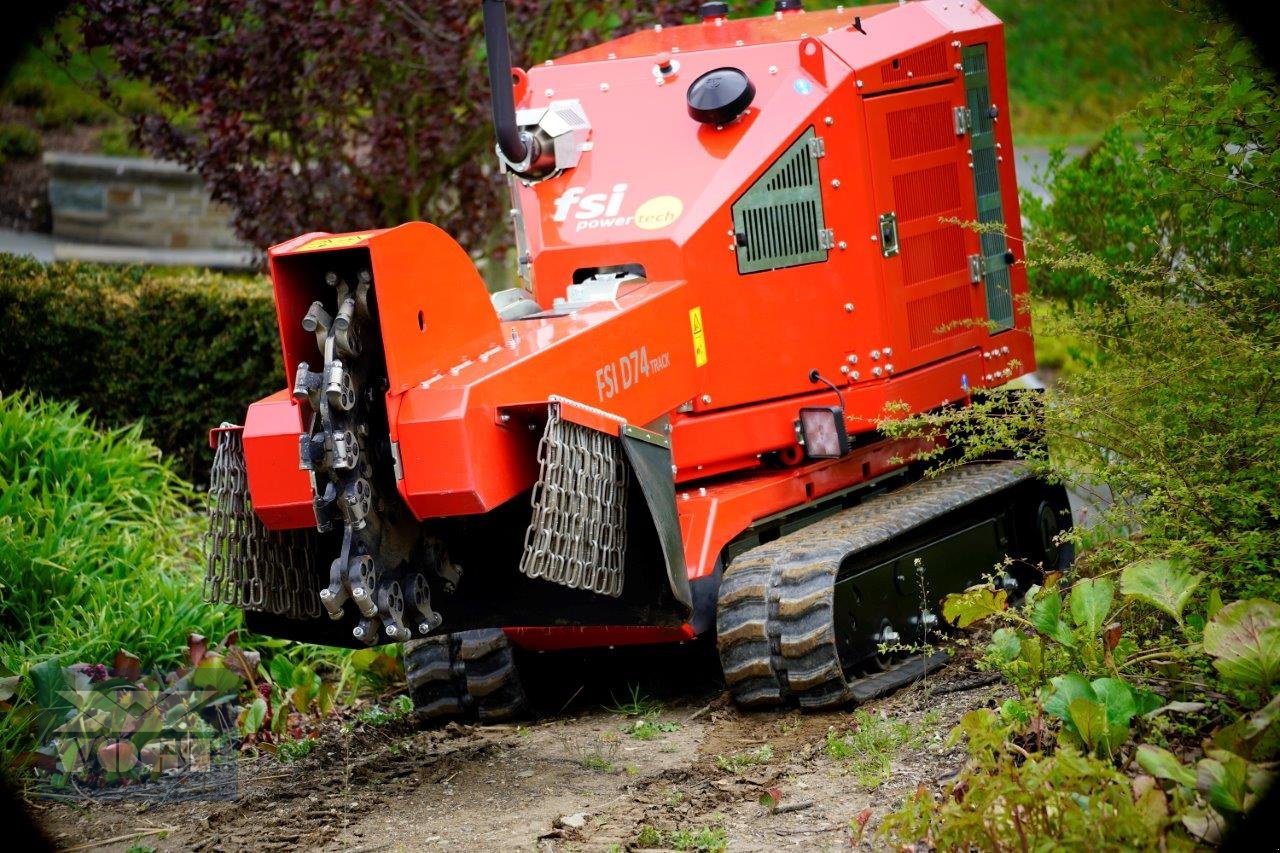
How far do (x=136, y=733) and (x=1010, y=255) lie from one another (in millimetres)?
4689

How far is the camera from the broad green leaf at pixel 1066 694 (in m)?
4.97

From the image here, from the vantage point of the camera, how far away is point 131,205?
16094 mm

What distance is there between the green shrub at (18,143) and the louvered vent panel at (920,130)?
40.5 feet

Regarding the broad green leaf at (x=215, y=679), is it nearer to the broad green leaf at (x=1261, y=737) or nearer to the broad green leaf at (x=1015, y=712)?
the broad green leaf at (x=1015, y=712)

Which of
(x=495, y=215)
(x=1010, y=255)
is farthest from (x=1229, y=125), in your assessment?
(x=495, y=215)

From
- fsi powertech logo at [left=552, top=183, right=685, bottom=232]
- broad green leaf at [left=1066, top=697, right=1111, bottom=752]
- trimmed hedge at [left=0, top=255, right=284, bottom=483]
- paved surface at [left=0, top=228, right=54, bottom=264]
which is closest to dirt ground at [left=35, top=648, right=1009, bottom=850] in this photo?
broad green leaf at [left=1066, top=697, right=1111, bottom=752]

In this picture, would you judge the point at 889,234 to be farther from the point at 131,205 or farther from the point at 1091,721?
Result: the point at 131,205

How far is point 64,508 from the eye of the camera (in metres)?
8.36

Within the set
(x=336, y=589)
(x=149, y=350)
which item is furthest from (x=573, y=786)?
(x=149, y=350)

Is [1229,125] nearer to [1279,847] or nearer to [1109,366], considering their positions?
[1109,366]

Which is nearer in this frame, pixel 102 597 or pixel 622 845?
pixel 622 845

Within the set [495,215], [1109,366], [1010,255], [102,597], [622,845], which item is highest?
[495,215]

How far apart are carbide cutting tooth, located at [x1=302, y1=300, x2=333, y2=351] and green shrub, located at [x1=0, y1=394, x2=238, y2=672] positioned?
246 centimetres

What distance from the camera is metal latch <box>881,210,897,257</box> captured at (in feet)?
23.3
